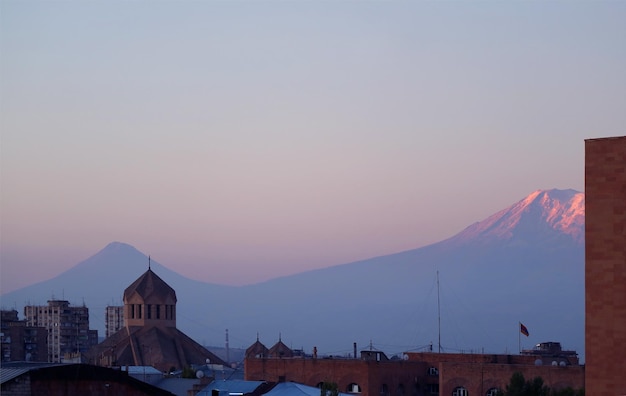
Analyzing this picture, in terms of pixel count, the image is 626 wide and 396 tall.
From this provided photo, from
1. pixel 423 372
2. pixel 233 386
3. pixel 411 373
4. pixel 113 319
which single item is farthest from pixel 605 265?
pixel 113 319

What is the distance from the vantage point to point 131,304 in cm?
9612

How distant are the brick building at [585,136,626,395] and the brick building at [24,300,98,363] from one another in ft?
392

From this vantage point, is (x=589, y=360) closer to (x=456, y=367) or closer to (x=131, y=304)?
(x=456, y=367)

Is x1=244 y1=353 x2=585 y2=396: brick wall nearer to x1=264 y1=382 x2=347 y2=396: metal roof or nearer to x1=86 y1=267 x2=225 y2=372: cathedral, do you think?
x1=264 y1=382 x2=347 y2=396: metal roof

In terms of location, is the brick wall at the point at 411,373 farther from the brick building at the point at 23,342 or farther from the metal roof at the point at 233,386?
the brick building at the point at 23,342

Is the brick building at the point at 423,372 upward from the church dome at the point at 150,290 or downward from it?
downward

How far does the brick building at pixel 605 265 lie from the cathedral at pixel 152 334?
69.6 meters

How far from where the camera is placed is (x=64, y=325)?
142750 mm

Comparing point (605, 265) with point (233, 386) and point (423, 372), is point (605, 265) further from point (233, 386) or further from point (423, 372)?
point (423, 372)

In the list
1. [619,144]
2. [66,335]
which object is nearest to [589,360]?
[619,144]

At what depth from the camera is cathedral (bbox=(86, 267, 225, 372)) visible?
90875 millimetres

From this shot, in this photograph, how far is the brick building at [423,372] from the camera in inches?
2312

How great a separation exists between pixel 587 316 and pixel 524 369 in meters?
37.1

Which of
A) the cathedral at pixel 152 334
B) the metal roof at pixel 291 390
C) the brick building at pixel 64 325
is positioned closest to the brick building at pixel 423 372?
the metal roof at pixel 291 390
